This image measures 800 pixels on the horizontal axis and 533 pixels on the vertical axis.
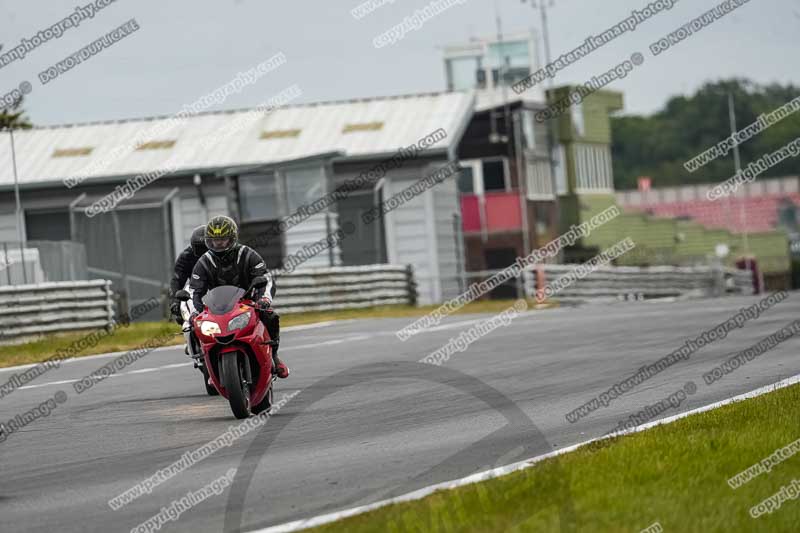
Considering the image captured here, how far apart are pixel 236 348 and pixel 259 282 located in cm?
87

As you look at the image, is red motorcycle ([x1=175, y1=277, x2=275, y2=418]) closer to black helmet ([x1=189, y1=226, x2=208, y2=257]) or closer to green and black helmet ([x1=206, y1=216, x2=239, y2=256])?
green and black helmet ([x1=206, y1=216, x2=239, y2=256])

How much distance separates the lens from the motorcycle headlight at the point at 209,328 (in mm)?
11586

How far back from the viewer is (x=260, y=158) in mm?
42125

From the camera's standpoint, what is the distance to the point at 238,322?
1166cm

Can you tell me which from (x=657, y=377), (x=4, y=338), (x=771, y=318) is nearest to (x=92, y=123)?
(x=4, y=338)

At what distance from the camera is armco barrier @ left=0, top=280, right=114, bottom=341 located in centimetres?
2445

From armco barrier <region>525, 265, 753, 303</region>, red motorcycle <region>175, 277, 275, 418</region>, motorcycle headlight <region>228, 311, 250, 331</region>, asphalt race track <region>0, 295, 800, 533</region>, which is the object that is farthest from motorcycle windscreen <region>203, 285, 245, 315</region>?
armco barrier <region>525, 265, 753, 303</region>

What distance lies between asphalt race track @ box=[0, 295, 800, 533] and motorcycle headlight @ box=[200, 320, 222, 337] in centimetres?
70

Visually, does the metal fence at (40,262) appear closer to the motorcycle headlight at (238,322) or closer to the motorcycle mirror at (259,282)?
the motorcycle mirror at (259,282)

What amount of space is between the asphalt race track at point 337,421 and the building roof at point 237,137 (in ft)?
70.5

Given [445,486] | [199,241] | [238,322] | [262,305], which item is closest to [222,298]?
[238,322]

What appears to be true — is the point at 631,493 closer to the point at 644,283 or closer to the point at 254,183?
the point at 254,183

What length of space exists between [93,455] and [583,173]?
5619cm

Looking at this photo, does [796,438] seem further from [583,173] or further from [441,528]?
[583,173]
